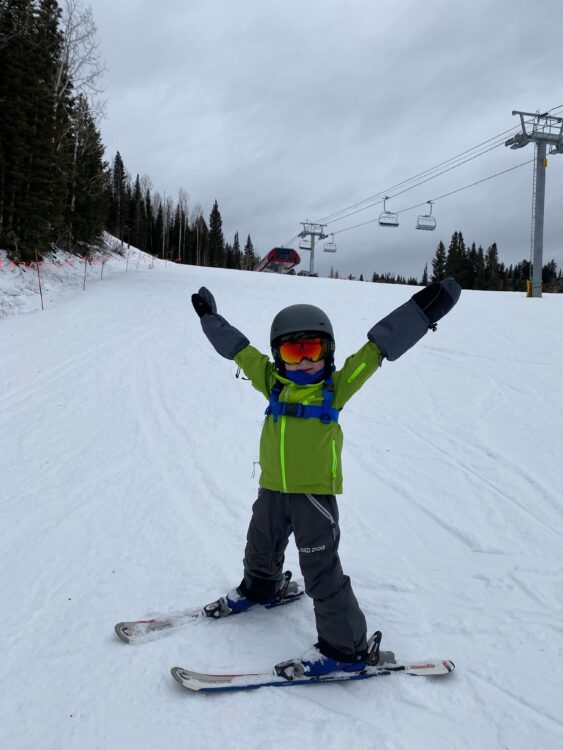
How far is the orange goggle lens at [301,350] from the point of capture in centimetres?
230

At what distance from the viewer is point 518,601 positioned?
9.05 feet

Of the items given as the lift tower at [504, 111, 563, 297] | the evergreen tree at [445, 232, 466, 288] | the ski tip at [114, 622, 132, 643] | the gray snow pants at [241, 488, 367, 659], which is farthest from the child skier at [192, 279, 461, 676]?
the evergreen tree at [445, 232, 466, 288]

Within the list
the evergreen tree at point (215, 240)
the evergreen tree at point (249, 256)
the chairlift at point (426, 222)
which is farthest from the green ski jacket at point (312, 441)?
the evergreen tree at point (249, 256)

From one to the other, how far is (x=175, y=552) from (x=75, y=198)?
80.1 feet

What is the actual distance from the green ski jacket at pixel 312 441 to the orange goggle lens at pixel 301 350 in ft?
0.47

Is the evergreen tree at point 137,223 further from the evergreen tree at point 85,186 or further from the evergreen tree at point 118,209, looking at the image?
the evergreen tree at point 85,186

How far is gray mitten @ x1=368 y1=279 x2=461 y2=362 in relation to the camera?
227cm

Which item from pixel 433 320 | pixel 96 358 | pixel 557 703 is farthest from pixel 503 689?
pixel 96 358

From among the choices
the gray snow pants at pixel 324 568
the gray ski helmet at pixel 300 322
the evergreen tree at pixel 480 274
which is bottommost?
the gray snow pants at pixel 324 568

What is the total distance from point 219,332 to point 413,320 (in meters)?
1.13

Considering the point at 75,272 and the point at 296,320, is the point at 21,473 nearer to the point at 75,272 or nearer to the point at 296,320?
the point at 296,320

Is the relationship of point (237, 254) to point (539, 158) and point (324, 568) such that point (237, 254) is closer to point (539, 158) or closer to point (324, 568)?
point (539, 158)

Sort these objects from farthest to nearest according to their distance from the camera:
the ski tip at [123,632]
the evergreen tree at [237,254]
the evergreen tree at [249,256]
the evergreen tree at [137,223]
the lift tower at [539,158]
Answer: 1. the evergreen tree at [249,256]
2. the evergreen tree at [237,254]
3. the evergreen tree at [137,223]
4. the lift tower at [539,158]
5. the ski tip at [123,632]

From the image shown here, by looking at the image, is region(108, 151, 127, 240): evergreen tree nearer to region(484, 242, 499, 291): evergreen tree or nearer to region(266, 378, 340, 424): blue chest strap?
region(266, 378, 340, 424): blue chest strap
